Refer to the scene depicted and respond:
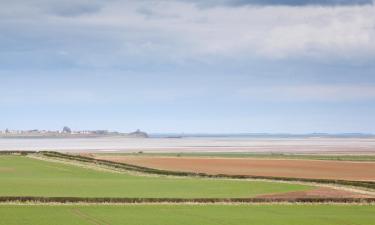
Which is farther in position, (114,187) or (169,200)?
(114,187)

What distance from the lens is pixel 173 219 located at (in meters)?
32.4

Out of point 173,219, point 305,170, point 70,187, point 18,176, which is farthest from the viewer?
point 305,170

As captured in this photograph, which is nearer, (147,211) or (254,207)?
(147,211)

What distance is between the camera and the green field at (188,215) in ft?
103

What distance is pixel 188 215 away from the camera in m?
34.2

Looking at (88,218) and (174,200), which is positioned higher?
(174,200)

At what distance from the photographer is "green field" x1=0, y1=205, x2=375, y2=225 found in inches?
1230

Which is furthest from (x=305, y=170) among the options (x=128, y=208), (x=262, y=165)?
(x=128, y=208)

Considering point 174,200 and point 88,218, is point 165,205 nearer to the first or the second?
point 174,200

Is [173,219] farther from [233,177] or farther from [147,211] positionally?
[233,177]

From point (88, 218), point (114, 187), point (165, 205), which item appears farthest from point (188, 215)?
point (114, 187)

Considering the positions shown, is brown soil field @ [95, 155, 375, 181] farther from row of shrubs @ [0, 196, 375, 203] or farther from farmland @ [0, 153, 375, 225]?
row of shrubs @ [0, 196, 375, 203]

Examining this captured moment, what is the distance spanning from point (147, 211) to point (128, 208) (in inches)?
72.2

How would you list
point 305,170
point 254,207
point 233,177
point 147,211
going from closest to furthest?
point 147,211, point 254,207, point 233,177, point 305,170
